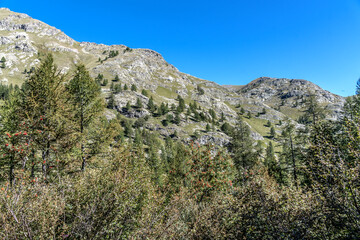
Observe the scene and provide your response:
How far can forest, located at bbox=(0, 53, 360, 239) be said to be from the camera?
16.3 ft

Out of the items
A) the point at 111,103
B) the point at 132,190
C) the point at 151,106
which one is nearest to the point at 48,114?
the point at 132,190

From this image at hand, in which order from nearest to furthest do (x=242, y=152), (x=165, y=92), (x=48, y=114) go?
(x=48, y=114) → (x=242, y=152) → (x=165, y=92)

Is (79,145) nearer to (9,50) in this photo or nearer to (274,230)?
(274,230)

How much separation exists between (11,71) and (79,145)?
204467 millimetres

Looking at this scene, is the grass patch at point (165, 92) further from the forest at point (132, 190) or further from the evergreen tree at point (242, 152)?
the forest at point (132, 190)

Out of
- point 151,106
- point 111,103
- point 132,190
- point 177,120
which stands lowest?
point 132,190

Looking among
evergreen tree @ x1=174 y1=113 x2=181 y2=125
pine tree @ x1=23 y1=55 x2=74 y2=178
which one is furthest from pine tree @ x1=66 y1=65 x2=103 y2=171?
evergreen tree @ x1=174 y1=113 x2=181 y2=125

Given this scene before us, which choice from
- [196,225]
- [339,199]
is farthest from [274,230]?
[196,225]

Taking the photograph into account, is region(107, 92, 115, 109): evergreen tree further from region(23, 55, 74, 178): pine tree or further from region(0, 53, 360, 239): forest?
region(23, 55, 74, 178): pine tree

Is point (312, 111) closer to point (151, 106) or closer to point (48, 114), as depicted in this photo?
point (48, 114)

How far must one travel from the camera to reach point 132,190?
628 cm

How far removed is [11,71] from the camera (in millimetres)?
152250

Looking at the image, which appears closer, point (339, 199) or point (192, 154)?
point (339, 199)

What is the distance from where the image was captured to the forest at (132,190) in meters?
4.95
